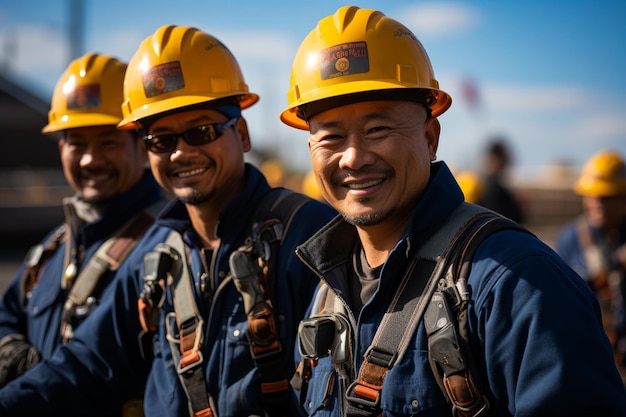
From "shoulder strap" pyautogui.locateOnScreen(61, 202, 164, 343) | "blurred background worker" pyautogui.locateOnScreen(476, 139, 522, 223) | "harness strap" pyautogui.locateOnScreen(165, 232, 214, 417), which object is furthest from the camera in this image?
"blurred background worker" pyautogui.locateOnScreen(476, 139, 522, 223)

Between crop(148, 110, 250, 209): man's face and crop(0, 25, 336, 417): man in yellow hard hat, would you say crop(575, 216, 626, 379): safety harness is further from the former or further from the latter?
crop(148, 110, 250, 209): man's face

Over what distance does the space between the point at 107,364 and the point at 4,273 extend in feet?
39.6

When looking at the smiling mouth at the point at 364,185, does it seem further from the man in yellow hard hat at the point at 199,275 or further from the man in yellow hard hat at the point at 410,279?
the man in yellow hard hat at the point at 199,275

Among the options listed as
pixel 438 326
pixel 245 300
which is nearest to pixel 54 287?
pixel 245 300

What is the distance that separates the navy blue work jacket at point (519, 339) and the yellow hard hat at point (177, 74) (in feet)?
4.96

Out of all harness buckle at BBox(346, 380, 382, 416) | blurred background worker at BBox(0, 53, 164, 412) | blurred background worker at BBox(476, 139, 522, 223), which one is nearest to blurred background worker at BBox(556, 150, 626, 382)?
blurred background worker at BBox(476, 139, 522, 223)

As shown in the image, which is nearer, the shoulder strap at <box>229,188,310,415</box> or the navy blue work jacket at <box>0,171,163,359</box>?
the shoulder strap at <box>229,188,310,415</box>

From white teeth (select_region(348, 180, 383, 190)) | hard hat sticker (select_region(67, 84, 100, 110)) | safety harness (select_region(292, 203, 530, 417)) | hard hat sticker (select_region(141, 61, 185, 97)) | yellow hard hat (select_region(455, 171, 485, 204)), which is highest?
hard hat sticker (select_region(141, 61, 185, 97))

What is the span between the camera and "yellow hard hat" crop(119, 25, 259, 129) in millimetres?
3492

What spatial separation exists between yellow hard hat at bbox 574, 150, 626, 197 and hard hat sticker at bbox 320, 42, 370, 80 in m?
4.65

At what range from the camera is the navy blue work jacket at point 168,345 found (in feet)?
10.2

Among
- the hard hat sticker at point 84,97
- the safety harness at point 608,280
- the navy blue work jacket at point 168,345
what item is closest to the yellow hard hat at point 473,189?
the safety harness at point 608,280

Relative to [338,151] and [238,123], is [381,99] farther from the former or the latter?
[238,123]

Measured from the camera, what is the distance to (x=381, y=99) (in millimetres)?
2547
